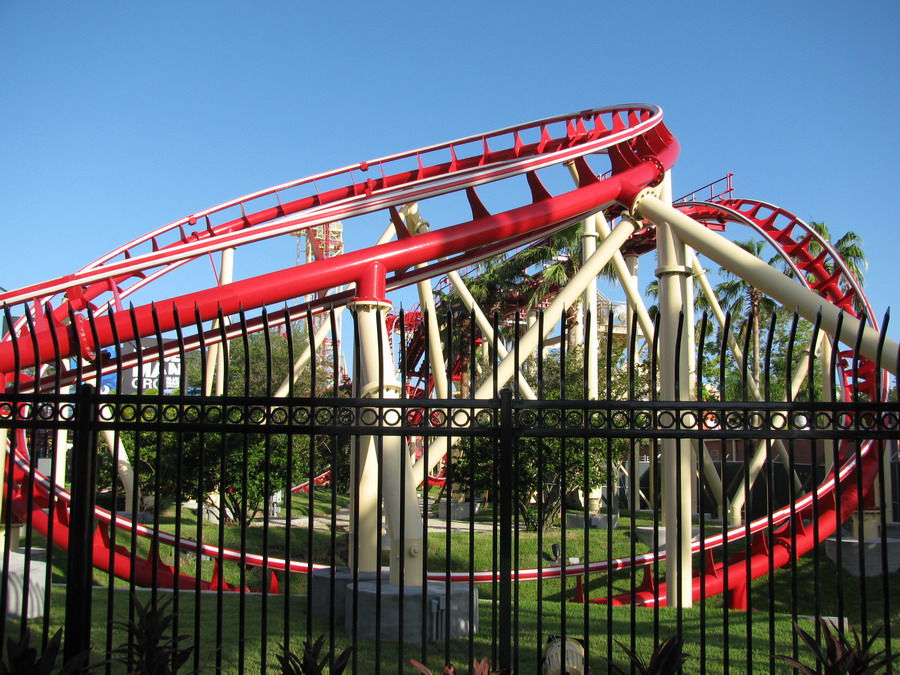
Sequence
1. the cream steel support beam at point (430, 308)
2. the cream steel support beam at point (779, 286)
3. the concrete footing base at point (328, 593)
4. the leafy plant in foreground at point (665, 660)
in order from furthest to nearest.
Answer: the cream steel support beam at point (430, 308) → the concrete footing base at point (328, 593) → the cream steel support beam at point (779, 286) → the leafy plant in foreground at point (665, 660)

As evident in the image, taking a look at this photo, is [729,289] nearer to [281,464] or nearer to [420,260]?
[281,464]

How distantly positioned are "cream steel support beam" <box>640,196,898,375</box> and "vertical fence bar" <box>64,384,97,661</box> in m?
4.84

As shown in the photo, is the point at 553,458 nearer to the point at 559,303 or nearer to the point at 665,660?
the point at 559,303

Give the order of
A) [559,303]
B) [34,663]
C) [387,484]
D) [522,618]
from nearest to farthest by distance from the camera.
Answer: [34,663] < [387,484] < [522,618] < [559,303]

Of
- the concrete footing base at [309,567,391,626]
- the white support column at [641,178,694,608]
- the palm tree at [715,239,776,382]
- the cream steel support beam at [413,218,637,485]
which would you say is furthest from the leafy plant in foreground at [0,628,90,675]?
the palm tree at [715,239,776,382]

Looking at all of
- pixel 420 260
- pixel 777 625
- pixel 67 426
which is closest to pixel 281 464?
pixel 420 260

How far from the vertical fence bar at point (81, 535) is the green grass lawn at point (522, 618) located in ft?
0.56

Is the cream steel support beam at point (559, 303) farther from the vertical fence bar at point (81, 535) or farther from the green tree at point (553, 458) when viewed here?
the vertical fence bar at point (81, 535)

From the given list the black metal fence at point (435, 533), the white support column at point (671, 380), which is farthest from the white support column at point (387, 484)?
the white support column at point (671, 380)

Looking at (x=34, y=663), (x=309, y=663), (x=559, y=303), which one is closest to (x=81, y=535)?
(x=34, y=663)

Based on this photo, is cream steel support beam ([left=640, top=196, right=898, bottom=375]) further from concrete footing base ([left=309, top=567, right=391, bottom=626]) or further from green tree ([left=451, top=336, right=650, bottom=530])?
concrete footing base ([left=309, top=567, right=391, bottom=626])

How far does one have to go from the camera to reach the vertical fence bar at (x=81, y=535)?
14.0 ft

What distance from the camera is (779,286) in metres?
7.70

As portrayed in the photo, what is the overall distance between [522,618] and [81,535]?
5091 mm
